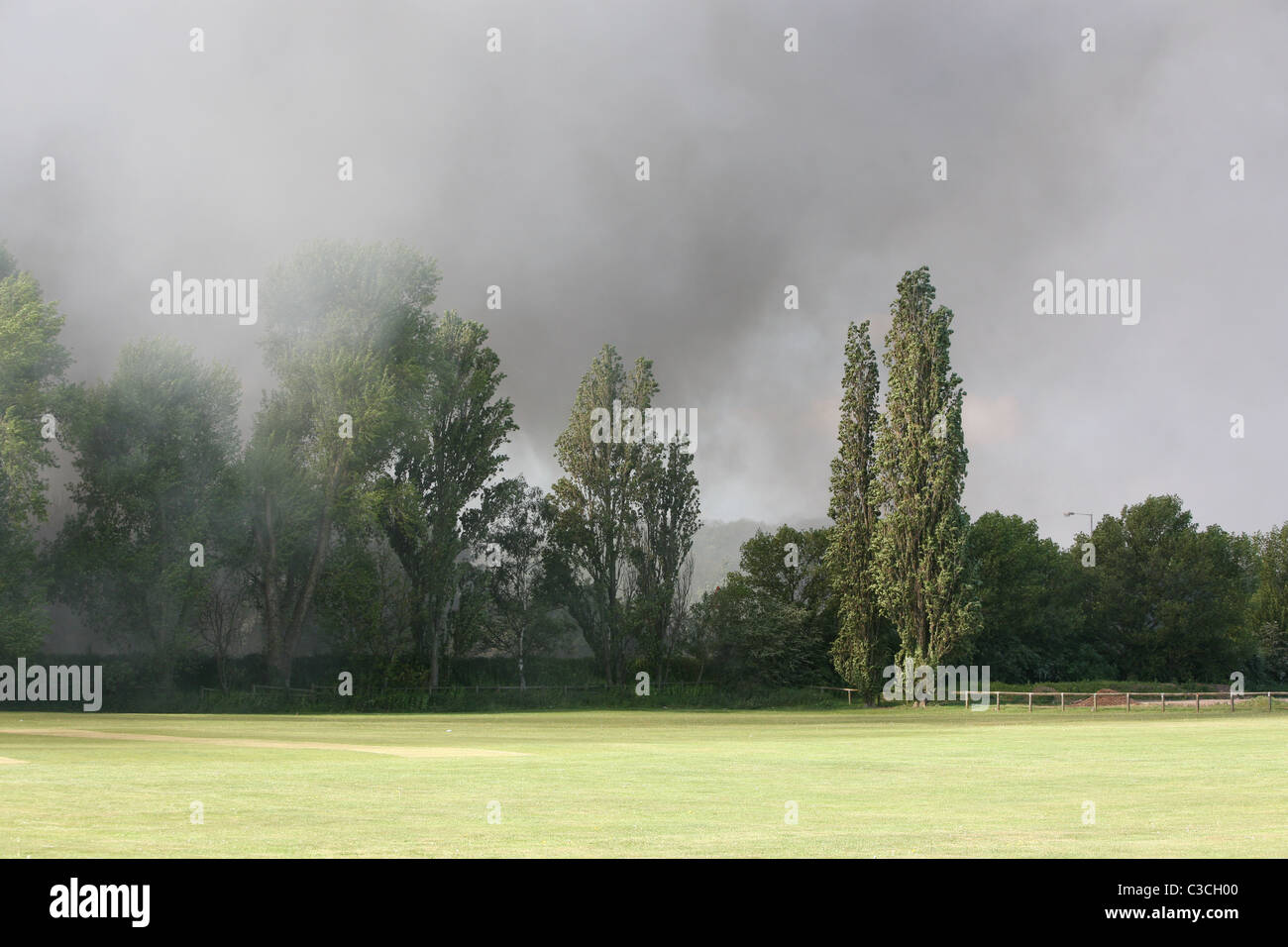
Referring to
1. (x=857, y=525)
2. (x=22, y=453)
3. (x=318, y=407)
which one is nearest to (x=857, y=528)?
(x=857, y=525)

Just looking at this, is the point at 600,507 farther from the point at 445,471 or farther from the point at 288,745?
the point at 288,745

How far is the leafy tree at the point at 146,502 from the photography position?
64.7m

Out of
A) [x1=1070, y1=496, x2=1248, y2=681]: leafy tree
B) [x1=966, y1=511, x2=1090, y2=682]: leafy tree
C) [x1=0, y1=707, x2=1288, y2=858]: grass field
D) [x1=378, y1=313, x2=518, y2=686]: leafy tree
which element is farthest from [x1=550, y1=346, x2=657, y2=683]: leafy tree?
[x1=1070, y1=496, x2=1248, y2=681]: leafy tree

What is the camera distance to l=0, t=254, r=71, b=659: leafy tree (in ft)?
190

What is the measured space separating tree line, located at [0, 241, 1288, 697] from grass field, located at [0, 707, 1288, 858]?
89.1 feet

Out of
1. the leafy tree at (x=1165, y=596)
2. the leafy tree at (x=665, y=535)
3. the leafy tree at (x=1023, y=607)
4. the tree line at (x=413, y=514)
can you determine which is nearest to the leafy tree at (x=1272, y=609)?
the leafy tree at (x=1165, y=596)

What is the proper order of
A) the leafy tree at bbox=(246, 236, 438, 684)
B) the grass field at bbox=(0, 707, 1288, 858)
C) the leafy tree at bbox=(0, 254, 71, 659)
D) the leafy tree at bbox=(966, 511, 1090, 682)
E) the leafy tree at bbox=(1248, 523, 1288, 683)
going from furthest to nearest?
the leafy tree at bbox=(1248, 523, 1288, 683) < the leafy tree at bbox=(966, 511, 1090, 682) < the leafy tree at bbox=(246, 236, 438, 684) < the leafy tree at bbox=(0, 254, 71, 659) < the grass field at bbox=(0, 707, 1288, 858)


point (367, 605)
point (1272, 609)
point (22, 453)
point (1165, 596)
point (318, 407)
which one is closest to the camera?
point (22, 453)

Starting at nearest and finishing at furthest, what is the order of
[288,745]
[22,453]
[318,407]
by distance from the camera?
[288,745]
[22,453]
[318,407]

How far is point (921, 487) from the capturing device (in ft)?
252

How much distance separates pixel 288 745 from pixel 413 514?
3668cm

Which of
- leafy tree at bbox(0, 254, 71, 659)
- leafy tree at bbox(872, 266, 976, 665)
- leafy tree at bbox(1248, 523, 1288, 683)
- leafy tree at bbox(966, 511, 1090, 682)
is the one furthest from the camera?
leafy tree at bbox(1248, 523, 1288, 683)

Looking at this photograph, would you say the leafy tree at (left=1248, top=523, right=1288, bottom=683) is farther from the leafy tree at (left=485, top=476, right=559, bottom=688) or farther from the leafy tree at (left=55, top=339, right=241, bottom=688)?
the leafy tree at (left=55, top=339, right=241, bottom=688)
